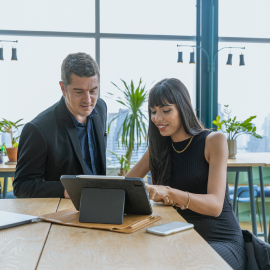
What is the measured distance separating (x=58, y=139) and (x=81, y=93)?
285 millimetres

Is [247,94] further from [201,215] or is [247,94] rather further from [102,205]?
[102,205]

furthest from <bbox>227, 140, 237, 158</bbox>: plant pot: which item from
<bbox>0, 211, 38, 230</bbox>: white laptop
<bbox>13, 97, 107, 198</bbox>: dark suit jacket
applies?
<bbox>0, 211, 38, 230</bbox>: white laptop

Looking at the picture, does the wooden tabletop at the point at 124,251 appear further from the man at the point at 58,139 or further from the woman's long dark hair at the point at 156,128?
the woman's long dark hair at the point at 156,128

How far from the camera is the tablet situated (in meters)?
1.18

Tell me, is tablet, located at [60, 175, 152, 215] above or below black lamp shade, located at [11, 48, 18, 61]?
below

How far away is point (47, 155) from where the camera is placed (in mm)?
1848

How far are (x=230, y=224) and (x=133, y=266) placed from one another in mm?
910

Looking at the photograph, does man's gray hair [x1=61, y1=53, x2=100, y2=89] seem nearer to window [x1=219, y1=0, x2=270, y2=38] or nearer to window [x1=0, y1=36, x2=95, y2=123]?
window [x1=0, y1=36, x2=95, y2=123]

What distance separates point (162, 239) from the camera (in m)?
1.04

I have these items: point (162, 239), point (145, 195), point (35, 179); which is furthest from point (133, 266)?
point (35, 179)

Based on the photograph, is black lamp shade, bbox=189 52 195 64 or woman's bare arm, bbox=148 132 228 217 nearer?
woman's bare arm, bbox=148 132 228 217

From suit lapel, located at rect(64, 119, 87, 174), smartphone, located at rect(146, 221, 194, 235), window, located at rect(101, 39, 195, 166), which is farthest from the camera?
window, located at rect(101, 39, 195, 166)

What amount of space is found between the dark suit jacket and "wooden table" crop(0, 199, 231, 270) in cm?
54

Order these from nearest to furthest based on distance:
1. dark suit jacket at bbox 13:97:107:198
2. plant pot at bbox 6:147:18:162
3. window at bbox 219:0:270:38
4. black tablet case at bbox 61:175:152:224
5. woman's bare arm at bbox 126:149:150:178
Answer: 1. black tablet case at bbox 61:175:152:224
2. dark suit jacket at bbox 13:97:107:198
3. woman's bare arm at bbox 126:149:150:178
4. plant pot at bbox 6:147:18:162
5. window at bbox 219:0:270:38
